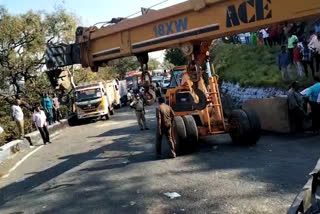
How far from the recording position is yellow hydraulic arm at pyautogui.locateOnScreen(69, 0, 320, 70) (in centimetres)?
675

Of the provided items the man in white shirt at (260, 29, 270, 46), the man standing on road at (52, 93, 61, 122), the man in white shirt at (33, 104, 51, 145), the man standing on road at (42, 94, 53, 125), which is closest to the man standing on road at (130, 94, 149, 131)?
the man in white shirt at (33, 104, 51, 145)

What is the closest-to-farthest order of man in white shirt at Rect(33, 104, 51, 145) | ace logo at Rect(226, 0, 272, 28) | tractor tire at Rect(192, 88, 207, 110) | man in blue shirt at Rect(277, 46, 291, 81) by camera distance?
ace logo at Rect(226, 0, 272, 28) < tractor tire at Rect(192, 88, 207, 110) < man in white shirt at Rect(33, 104, 51, 145) < man in blue shirt at Rect(277, 46, 291, 81)

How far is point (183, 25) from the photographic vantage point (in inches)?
333

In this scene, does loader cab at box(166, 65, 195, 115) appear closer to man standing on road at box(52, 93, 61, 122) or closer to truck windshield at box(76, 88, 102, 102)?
man standing on road at box(52, 93, 61, 122)

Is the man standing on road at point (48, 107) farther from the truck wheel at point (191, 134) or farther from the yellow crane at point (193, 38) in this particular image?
the truck wheel at point (191, 134)

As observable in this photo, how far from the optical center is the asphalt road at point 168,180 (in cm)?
704

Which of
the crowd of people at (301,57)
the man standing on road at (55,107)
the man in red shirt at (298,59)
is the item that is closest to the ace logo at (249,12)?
the crowd of people at (301,57)

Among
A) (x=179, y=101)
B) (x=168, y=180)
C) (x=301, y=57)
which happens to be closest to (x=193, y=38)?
(x=168, y=180)

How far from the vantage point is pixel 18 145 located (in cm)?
1555

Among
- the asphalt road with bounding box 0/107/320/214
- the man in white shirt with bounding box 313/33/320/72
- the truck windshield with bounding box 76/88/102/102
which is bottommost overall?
the asphalt road with bounding box 0/107/320/214

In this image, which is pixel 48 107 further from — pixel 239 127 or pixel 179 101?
pixel 239 127

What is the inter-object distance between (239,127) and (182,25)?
13.1 ft

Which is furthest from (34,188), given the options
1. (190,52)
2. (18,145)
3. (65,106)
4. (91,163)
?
(65,106)

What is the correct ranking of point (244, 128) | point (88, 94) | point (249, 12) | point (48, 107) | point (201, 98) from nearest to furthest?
point (249, 12), point (201, 98), point (244, 128), point (48, 107), point (88, 94)
